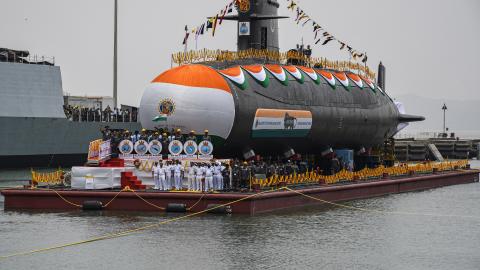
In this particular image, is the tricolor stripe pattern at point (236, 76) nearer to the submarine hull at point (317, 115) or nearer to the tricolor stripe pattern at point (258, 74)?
the submarine hull at point (317, 115)

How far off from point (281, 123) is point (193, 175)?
6.37 m

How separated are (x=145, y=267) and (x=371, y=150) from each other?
95.0 ft

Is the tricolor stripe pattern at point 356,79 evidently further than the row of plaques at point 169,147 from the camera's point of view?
Yes

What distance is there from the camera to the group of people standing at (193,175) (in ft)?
103

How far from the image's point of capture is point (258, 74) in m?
36.7

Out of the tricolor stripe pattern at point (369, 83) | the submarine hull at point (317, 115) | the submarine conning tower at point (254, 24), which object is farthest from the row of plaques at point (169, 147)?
the tricolor stripe pattern at point (369, 83)

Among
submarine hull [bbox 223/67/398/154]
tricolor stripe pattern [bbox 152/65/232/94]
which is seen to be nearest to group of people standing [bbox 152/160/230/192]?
submarine hull [bbox 223/67/398/154]

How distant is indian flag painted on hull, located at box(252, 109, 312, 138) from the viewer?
35.5 meters

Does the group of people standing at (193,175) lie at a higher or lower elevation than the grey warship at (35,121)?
lower

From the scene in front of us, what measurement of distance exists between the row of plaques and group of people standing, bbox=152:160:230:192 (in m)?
0.99

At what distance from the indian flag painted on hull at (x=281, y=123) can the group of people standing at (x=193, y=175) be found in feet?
13.1

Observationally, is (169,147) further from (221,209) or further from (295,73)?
(295,73)

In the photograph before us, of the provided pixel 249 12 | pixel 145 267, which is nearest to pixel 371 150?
pixel 249 12

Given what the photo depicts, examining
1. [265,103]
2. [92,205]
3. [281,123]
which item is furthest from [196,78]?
[92,205]
